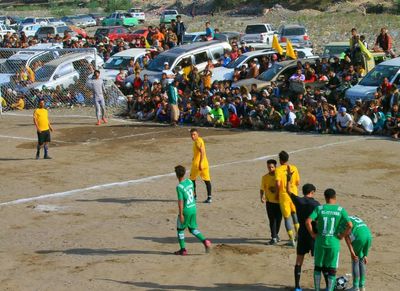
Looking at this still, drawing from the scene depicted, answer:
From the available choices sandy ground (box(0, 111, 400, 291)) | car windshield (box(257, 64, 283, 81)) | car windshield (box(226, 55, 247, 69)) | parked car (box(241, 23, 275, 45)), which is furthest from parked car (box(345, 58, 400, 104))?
parked car (box(241, 23, 275, 45))

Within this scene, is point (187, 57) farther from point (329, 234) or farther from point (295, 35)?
point (329, 234)

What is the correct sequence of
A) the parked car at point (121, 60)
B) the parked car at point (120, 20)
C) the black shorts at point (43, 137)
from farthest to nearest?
the parked car at point (120, 20) → the parked car at point (121, 60) → the black shorts at point (43, 137)

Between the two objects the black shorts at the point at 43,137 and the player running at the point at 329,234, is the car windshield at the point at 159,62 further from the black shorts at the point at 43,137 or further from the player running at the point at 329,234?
the player running at the point at 329,234

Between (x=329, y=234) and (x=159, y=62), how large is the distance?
22123mm

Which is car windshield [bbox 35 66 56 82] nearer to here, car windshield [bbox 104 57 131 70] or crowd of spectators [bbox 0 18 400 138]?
crowd of spectators [bbox 0 18 400 138]

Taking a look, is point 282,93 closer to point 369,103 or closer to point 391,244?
point 369,103

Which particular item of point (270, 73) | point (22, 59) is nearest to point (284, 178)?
point (270, 73)

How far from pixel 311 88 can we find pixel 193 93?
12.6 ft

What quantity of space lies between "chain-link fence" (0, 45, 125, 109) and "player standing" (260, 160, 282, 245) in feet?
56.8

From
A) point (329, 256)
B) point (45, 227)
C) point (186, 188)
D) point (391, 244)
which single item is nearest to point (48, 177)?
point (45, 227)

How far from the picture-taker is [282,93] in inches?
1078

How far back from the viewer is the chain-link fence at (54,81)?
30.9m

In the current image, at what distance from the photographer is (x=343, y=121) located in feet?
78.5

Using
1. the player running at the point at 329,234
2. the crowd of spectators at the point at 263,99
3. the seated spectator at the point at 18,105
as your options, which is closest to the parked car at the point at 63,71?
the crowd of spectators at the point at 263,99
